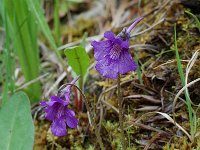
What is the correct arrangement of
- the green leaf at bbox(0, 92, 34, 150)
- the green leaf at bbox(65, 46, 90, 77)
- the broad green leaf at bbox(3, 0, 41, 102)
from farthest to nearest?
the broad green leaf at bbox(3, 0, 41, 102) → the green leaf at bbox(65, 46, 90, 77) → the green leaf at bbox(0, 92, 34, 150)

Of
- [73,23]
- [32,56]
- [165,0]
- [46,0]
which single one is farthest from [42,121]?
[46,0]

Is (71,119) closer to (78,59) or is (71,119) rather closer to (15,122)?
(15,122)

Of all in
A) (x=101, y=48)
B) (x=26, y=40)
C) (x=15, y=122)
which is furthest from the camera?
(x=26, y=40)

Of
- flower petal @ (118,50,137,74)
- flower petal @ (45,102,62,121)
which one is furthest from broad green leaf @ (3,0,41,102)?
flower petal @ (118,50,137,74)

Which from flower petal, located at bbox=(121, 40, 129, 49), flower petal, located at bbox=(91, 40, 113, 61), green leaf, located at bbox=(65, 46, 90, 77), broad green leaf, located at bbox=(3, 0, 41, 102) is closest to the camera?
flower petal, located at bbox=(121, 40, 129, 49)

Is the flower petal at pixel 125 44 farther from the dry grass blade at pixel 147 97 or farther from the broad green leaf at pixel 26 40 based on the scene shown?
the broad green leaf at pixel 26 40

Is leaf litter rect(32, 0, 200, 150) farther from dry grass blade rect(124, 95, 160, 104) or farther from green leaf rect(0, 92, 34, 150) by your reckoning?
green leaf rect(0, 92, 34, 150)

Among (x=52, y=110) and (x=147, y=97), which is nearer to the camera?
(x=52, y=110)

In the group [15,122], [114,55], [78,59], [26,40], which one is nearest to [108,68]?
[114,55]
